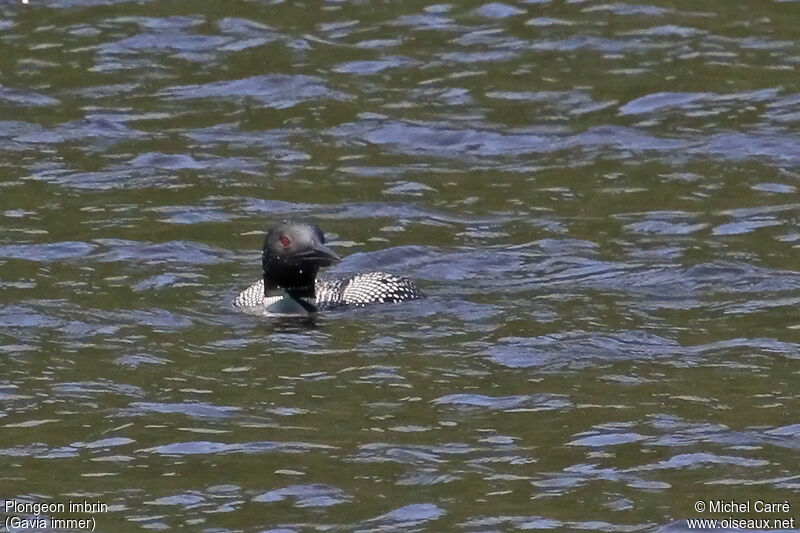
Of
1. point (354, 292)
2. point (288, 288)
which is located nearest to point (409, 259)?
point (354, 292)

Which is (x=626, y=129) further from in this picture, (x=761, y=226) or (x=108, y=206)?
(x=108, y=206)

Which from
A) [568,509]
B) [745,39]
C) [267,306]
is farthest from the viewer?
[745,39]

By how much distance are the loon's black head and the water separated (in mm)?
358

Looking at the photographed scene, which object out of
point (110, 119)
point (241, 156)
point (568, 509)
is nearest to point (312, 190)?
point (241, 156)

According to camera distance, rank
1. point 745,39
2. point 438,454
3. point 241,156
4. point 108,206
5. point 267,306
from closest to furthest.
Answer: point 438,454, point 267,306, point 108,206, point 241,156, point 745,39

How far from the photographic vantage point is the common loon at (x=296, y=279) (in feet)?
38.1

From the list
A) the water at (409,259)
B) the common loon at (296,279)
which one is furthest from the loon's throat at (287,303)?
the water at (409,259)

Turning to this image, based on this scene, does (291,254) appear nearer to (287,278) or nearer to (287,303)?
(287,278)

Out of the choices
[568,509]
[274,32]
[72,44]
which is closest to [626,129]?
[274,32]

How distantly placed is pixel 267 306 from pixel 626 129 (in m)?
4.21

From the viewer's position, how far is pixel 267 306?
38.1 feet

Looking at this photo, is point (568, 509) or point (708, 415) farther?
point (708, 415)

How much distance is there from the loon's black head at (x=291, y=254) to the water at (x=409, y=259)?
36 cm

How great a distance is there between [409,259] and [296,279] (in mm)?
987
